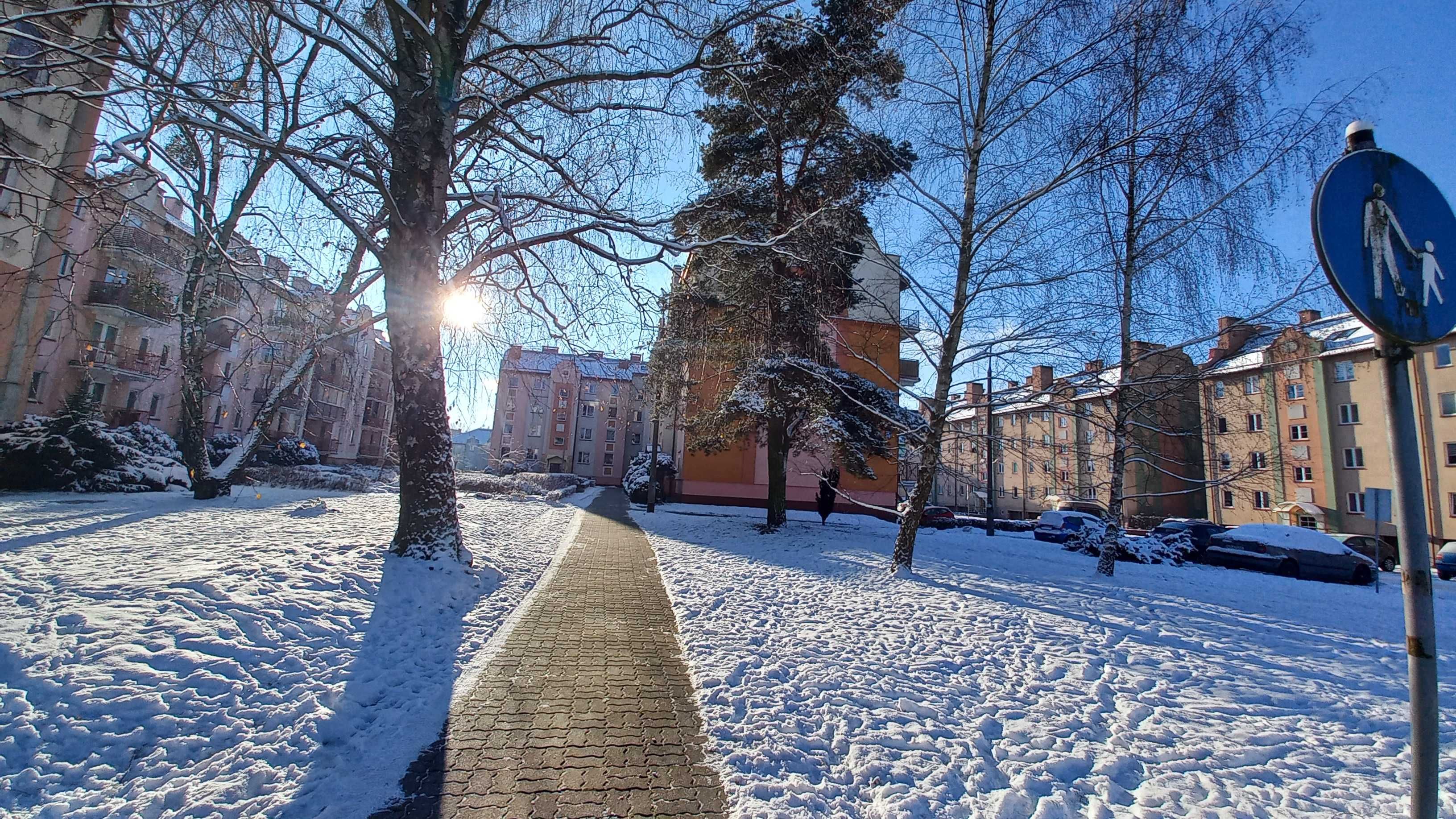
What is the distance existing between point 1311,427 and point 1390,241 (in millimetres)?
39739

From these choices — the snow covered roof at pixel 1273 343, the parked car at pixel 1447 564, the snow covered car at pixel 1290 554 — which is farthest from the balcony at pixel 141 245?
the parked car at pixel 1447 564

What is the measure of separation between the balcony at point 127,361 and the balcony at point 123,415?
55.9 inches

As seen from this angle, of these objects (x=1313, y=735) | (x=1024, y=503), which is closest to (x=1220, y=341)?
(x=1313, y=735)

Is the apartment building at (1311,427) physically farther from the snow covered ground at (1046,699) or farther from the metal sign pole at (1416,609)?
the metal sign pole at (1416,609)

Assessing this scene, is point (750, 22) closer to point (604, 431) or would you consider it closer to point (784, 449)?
point (784, 449)

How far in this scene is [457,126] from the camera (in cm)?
796

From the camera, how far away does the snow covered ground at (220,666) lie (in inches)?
106

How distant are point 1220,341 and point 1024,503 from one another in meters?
41.7

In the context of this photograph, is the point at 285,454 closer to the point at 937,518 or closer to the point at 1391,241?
the point at 937,518

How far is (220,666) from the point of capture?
3.66 m

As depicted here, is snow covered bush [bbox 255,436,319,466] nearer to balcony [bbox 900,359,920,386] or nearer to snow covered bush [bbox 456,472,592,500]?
snow covered bush [bbox 456,472,592,500]

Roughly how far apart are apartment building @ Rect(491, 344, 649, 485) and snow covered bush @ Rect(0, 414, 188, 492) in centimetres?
718

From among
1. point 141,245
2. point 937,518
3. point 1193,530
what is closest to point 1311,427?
point 1193,530

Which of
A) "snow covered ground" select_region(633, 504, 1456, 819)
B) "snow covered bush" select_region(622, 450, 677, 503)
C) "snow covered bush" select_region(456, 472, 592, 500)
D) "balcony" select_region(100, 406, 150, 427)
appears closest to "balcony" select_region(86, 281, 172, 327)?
"balcony" select_region(100, 406, 150, 427)
